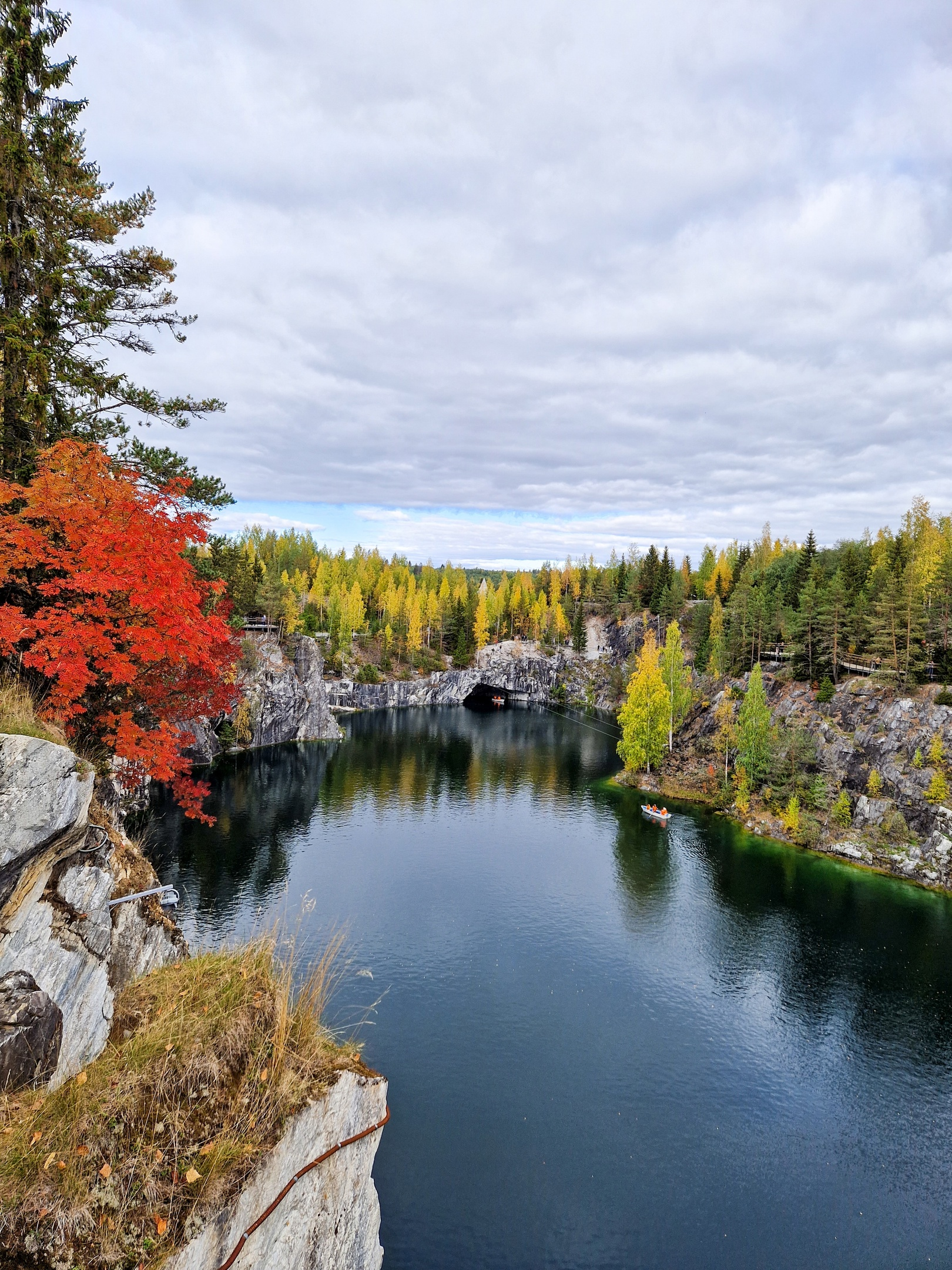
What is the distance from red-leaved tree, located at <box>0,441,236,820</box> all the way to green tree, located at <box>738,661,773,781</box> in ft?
171

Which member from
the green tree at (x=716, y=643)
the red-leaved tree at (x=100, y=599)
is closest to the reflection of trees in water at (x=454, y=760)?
the green tree at (x=716, y=643)

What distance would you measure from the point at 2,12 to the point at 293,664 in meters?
75.3

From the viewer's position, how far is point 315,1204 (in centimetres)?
892

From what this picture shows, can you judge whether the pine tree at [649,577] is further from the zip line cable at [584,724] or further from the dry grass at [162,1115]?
the dry grass at [162,1115]

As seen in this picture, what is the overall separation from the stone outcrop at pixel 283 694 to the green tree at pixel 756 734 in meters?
51.7

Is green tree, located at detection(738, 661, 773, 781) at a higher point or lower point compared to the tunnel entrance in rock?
higher

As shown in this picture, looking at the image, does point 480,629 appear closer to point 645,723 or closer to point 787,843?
point 645,723

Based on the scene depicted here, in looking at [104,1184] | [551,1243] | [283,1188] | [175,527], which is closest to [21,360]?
[175,527]

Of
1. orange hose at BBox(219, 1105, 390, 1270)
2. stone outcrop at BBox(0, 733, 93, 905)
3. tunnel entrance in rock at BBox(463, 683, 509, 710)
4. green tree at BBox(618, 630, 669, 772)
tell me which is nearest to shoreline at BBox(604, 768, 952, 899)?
green tree at BBox(618, 630, 669, 772)

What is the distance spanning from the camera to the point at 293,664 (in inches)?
3344

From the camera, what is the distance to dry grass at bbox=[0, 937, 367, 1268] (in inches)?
252

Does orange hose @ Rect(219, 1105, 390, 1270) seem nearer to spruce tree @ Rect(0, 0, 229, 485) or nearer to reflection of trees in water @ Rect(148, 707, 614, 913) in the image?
spruce tree @ Rect(0, 0, 229, 485)

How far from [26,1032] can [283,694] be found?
7473 centimetres

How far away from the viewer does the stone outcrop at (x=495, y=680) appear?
11969 cm
